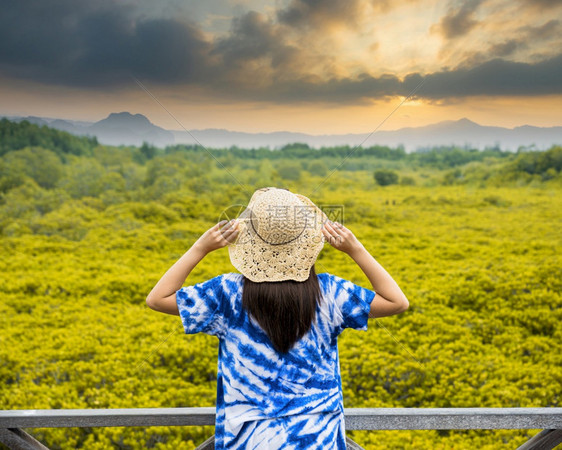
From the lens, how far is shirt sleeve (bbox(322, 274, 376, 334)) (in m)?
1.23

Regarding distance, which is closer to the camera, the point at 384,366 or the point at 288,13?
the point at 384,366

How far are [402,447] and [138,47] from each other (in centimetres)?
731

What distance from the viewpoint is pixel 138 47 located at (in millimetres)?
8023

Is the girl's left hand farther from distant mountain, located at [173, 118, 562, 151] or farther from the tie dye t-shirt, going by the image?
distant mountain, located at [173, 118, 562, 151]

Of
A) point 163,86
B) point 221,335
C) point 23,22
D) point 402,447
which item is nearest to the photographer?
point 221,335

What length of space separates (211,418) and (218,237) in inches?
25.1

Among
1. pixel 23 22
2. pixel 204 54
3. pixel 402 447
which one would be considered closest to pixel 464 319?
pixel 402 447

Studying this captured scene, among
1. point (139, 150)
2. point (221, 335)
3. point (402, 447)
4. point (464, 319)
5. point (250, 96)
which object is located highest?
point (250, 96)

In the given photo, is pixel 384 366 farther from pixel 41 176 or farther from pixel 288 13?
pixel 41 176

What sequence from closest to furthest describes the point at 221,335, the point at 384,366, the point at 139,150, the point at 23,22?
the point at 221,335
the point at 384,366
the point at 23,22
the point at 139,150

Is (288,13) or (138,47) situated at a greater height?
(288,13)

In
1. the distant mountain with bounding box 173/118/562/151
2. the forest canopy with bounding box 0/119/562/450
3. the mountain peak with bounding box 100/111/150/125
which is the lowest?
the forest canopy with bounding box 0/119/562/450

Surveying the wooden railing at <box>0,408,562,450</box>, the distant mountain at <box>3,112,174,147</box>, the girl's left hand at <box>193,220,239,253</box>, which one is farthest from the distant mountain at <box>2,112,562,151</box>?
the girl's left hand at <box>193,220,239,253</box>

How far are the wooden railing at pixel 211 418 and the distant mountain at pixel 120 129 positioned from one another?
24.8 feet
